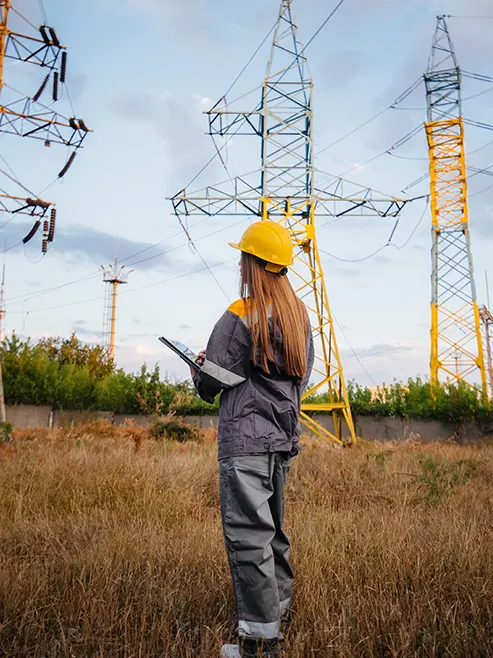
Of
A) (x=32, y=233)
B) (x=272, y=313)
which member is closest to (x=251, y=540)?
(x=272, y=313)

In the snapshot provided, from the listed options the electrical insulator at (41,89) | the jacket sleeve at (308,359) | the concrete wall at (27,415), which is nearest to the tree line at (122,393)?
the concrete wall at (27,415)

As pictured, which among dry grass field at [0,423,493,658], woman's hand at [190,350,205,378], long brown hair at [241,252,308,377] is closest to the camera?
dry grass field at [0,423,493,658]

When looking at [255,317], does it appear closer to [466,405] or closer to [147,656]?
[147,656]

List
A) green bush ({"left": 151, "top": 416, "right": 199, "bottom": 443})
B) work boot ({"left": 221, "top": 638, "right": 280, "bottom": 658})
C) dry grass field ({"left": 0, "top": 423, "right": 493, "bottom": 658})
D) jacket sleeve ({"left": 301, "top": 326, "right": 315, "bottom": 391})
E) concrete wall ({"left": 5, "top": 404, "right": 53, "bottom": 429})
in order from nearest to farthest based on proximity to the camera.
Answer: work boot ({"left": 221, "top": 638, "right": 280, "bottom": 658}) → dry grass field ({"left": 0, "top": 423, "right": 493, "bottom": 658}) → jacket sleeve ({"left": 301, "top": 326, "right": 315, "bottom": 391}) → green bush ({"left": 151, "top": 416, "right": 199, "bottom": 443}) → concrete wall ({"left": 5, "top": 404, "right": 53, "bottom": 429})

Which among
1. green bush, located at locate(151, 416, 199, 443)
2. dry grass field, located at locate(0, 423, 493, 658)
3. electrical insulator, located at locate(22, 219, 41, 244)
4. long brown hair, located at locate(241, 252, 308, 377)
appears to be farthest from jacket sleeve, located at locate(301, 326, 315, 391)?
electrical insulator, located at locate(22, 219, 41, 244)

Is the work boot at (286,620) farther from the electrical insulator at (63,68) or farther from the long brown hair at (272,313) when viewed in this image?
the electrical insulator at (63,68)

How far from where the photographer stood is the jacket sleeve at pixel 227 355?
2762mm

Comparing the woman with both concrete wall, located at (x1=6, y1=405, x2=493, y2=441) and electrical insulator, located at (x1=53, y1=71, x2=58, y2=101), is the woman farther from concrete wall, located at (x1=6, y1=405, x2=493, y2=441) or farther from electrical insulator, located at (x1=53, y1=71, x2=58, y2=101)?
electrical insulator, located at (x1=53, y1=71, x2=58, y2=101)

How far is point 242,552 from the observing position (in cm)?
265

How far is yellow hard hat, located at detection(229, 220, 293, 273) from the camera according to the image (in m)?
3.06

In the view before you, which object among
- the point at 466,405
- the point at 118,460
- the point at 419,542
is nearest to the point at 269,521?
the point at 419,542

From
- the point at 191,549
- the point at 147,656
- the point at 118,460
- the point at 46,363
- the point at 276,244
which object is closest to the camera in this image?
the point at 147,656

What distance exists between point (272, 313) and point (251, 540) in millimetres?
1138

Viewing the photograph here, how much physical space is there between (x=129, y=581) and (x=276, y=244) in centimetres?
210
